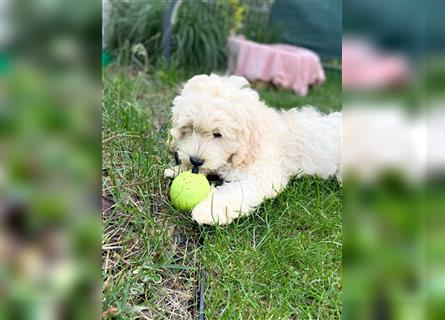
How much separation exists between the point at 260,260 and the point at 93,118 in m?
1.27

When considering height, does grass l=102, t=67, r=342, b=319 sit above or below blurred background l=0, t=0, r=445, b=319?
below

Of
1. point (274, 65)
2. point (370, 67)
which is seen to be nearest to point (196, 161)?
point (370, 67)

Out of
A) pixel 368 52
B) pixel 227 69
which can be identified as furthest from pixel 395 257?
pixel 227 69

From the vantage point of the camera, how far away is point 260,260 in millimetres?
1856

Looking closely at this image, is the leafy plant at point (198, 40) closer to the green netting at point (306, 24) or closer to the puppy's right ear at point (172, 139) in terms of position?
the green netting at point (306, 24)

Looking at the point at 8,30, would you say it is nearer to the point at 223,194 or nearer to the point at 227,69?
the point at 223,194

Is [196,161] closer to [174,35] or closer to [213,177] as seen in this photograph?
[213,177]

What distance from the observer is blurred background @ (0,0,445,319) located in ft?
1.95

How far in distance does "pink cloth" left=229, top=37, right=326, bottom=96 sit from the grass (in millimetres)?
2938

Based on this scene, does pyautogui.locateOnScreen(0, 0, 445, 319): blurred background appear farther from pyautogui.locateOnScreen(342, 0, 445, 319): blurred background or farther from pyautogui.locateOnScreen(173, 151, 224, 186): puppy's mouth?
pyautogui.locateOnScreen(173, 151, 224, 186): puppy's mouth

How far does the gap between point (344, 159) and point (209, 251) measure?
3.95 ft

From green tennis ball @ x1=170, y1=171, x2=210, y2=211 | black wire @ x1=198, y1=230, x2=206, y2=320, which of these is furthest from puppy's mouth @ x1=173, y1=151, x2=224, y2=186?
black wire @ x1=198, y1=230, x2=206, y2=320

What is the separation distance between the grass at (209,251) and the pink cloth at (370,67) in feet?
3.50

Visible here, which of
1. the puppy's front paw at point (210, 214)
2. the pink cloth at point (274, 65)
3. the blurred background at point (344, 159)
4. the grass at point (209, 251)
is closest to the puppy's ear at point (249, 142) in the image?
the grass at point (209, 251)
